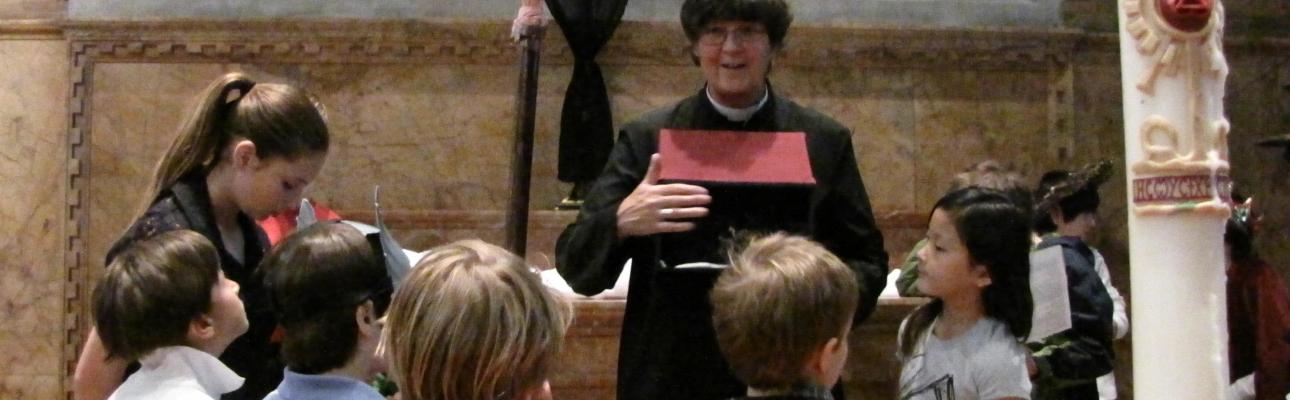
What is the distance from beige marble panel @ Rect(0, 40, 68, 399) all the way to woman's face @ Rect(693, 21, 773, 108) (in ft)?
13.3

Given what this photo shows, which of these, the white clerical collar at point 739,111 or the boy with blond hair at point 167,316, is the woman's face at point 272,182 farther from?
the white clerical collar at point 739,111

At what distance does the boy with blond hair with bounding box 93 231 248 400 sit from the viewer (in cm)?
231

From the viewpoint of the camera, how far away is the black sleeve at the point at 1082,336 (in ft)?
11.5

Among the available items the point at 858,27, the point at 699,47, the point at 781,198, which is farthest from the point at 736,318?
the point at 858,27

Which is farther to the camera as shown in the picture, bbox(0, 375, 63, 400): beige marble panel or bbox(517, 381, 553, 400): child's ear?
bbox(0, 375, 63, 400): beige marble panel

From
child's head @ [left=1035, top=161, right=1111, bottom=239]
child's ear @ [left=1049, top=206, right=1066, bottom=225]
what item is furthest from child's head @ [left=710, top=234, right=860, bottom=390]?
child's ear @ [left=1049, top=206, right=1066, bottom=225]

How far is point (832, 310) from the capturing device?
7.35 ft

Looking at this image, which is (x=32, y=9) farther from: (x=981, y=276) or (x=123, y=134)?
(x=981, y=276)

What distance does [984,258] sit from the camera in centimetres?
305

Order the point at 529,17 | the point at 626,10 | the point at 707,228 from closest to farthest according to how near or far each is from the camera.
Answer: the point at 707,228 → the point at 529,17 → the point at 626,10

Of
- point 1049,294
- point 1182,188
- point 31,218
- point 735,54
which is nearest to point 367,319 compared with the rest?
point 735,54

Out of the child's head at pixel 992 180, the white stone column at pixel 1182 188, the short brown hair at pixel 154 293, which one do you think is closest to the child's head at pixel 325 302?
the short brown hair at pixel 154 293

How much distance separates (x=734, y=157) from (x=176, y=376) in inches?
42.6

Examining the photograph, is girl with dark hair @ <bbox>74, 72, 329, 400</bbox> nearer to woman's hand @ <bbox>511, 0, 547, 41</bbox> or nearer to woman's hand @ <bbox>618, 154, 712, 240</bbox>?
woman's hand @ <bbox>618, 154, 712, 240</bbox>
